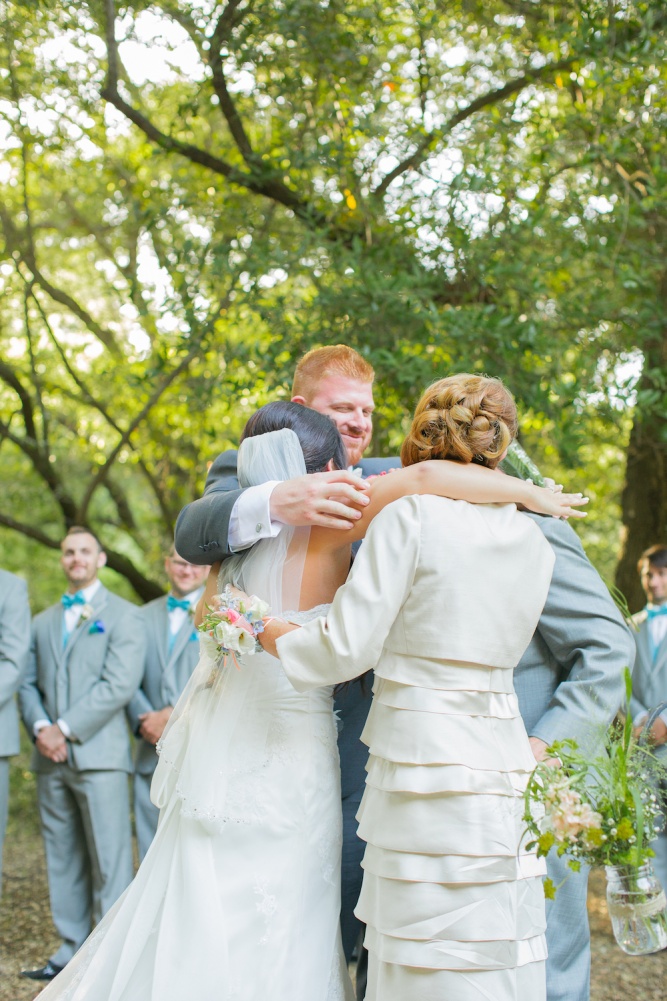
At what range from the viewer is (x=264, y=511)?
2.79 m

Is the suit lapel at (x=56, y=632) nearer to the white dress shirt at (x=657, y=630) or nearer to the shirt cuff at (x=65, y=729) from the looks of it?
the shirt cuff at (x=65, y=729)

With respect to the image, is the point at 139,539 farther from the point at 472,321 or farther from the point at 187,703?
the point at 187,703

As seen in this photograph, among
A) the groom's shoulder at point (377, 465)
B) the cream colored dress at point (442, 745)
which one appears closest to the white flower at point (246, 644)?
the cream colored dress at point (442, 745)

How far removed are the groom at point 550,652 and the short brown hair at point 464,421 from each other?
25cm

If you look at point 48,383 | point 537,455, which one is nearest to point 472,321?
point 537,455

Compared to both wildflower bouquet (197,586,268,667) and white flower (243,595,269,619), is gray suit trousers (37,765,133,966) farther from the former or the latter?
white flower (243,595,269,619)

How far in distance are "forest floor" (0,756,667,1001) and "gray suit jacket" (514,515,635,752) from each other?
3.30 meters

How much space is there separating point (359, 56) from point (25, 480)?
5938 millimetres

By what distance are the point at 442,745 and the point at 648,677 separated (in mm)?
4575

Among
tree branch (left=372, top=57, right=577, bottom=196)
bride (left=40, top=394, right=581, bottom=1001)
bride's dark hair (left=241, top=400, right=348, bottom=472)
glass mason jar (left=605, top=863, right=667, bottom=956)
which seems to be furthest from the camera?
tree branch (left=372, top=57, right=577, bottom=196)

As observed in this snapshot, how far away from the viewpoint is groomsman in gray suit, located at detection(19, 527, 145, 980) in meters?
6.10

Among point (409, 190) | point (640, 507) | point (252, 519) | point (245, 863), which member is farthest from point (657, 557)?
point (245, 863)

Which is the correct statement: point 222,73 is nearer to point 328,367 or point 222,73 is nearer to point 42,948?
point 328,367

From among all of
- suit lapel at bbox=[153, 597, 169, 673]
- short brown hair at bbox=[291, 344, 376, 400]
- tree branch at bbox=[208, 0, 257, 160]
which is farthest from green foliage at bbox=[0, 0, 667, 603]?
short brown hair at bbox=[291, 344, 376, 400]
